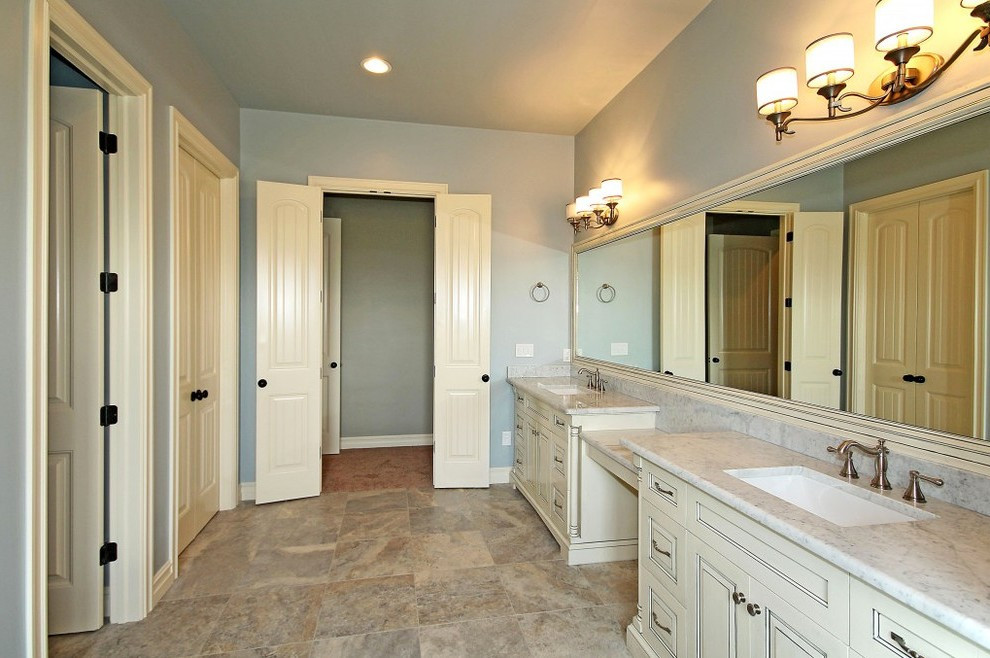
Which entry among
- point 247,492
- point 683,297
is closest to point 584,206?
point 683,297

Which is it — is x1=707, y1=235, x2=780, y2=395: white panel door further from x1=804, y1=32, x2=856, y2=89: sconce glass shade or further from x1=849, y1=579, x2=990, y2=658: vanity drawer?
x1=849, y1=579, x2=990, y2=658: vanity drawer

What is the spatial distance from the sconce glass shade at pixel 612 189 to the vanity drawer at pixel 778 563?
2062mm

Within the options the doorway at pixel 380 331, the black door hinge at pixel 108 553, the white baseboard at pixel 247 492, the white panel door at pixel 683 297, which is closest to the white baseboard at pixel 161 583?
the black door hinge at pixel 108 553

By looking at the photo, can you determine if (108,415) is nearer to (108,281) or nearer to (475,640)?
(108,281)

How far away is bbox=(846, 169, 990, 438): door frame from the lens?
4.17 feet

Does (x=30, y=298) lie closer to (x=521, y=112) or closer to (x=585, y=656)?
(x=585, y=656)

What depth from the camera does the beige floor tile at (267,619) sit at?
208 cm

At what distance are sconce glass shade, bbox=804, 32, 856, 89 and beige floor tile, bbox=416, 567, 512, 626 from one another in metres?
2.42

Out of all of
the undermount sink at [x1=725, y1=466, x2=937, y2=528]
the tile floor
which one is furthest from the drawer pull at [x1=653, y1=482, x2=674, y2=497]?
the tile floor

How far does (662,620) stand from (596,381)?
1.85 metres

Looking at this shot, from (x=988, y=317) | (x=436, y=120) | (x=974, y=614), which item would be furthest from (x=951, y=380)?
(x=436, y=120)

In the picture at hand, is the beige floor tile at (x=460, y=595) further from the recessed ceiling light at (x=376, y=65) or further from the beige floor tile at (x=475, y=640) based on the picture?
the recessed ceiling light at (x=376, y=65)

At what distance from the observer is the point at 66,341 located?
6.70 ft

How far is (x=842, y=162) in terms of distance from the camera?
1674 mm
